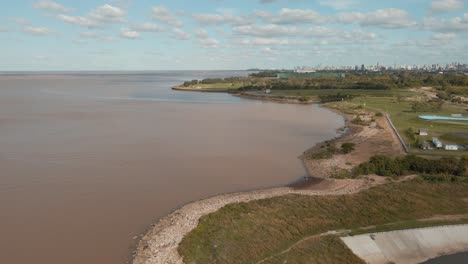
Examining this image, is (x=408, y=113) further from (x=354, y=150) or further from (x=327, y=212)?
(x=327, y=212)

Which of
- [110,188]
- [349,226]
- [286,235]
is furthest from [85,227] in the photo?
[349,226]

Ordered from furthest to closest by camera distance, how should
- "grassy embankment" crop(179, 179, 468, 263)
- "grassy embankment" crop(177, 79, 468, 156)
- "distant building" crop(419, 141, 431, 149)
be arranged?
1. "grassy embankment" crop(177, 79, 468, 156)
2. "distant building" crop(419, 141, 431, 149)
3. "grassy embankment" crop(179, 179, 468, 263)

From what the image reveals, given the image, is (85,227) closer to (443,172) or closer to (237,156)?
(237,156)

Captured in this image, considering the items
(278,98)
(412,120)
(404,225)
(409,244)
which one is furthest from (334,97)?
(409,244)

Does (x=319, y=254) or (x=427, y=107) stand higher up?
(x=427, y=107)

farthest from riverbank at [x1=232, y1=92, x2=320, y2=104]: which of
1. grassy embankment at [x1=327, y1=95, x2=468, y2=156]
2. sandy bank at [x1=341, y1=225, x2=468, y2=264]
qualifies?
sandy bank at [x1=341, y1=225, x2=468, y2=264]

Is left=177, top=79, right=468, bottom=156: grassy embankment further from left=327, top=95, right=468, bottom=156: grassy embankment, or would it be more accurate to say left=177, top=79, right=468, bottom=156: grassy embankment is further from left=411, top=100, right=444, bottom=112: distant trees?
left=411, top=100, right=444, bottom=112: distant trees
